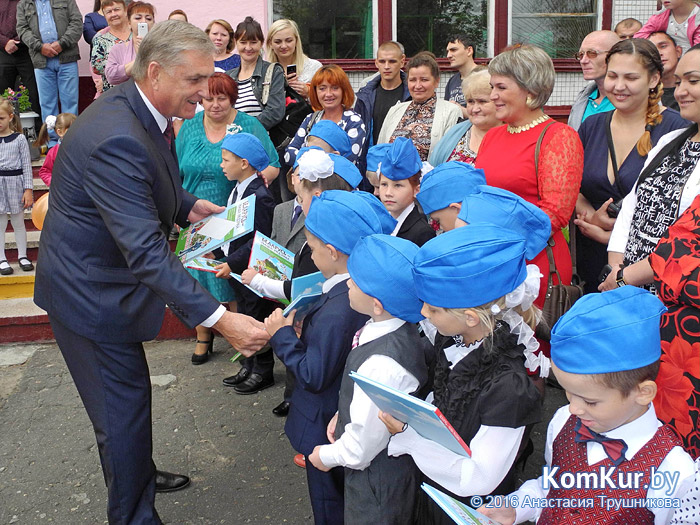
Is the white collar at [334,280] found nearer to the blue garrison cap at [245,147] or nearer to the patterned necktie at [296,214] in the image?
the patterned necktie at [296,214]

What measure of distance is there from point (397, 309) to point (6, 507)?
2.55m

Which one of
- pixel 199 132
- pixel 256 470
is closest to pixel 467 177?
pixel 256 470

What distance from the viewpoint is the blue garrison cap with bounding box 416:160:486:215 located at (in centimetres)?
338

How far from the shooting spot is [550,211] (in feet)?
11.2

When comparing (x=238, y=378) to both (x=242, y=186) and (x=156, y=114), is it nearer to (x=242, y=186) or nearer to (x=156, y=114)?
(x=242, y=186)

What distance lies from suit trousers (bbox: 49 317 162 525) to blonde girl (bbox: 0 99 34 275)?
4.22m

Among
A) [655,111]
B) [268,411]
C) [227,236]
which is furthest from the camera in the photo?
[268,411]

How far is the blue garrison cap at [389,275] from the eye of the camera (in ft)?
7.27

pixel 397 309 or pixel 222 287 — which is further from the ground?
pixel 397 309

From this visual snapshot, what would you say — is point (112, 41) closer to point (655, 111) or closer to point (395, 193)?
point (395, 193)

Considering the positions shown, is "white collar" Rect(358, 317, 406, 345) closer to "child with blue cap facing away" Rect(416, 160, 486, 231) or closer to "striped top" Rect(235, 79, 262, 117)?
"child with blue cap facing away" Rect(416, 160, 486, 231)

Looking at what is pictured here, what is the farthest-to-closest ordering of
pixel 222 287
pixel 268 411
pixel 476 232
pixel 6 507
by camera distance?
pixel 222 287, pixel 268 411, pixel 6 507, pixel 476 232

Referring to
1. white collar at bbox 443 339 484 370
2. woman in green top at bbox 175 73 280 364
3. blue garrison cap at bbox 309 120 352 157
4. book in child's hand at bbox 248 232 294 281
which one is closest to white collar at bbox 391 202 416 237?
book in child's hand at bbox 248 232 294 281

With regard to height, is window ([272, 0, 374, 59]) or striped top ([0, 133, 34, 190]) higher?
window ([272, 0, 374, 59])
